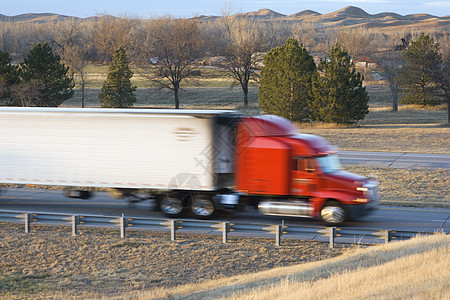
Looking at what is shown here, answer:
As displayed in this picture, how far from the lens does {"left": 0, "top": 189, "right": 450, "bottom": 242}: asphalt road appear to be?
59.0ft

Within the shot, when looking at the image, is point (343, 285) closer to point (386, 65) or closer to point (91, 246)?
point (91, 246)

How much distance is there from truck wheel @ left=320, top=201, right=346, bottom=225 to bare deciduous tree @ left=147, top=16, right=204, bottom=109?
2327 inches

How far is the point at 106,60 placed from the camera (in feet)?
392

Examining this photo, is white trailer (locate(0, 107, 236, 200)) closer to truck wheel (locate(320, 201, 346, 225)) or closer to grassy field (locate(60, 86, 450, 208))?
grassy field (locate(60, 86, 450, 208))

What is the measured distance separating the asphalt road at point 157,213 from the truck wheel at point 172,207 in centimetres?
40

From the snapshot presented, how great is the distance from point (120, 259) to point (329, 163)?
23.0 ft

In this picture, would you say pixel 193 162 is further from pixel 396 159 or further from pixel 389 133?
pixel 389 133

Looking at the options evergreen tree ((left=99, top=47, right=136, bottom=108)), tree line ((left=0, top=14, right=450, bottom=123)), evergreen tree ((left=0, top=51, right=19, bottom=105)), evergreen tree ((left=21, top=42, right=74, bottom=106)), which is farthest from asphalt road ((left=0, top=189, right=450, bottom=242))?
evergreen tree ((left=99, top=47, right=136, bottom=108))

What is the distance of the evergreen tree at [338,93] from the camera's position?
51.5 metres

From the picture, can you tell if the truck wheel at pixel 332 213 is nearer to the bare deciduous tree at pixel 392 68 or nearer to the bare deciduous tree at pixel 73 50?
the bare deciduous tree at pixel 392 68

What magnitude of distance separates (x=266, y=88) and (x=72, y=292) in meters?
44.0

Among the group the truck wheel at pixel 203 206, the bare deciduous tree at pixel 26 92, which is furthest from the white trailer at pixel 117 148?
the bare deciduous tree at pixel 26 92

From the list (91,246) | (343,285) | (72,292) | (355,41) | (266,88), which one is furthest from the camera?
(355,41)

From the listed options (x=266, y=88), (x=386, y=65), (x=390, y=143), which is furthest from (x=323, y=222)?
(x=386, y=65)
